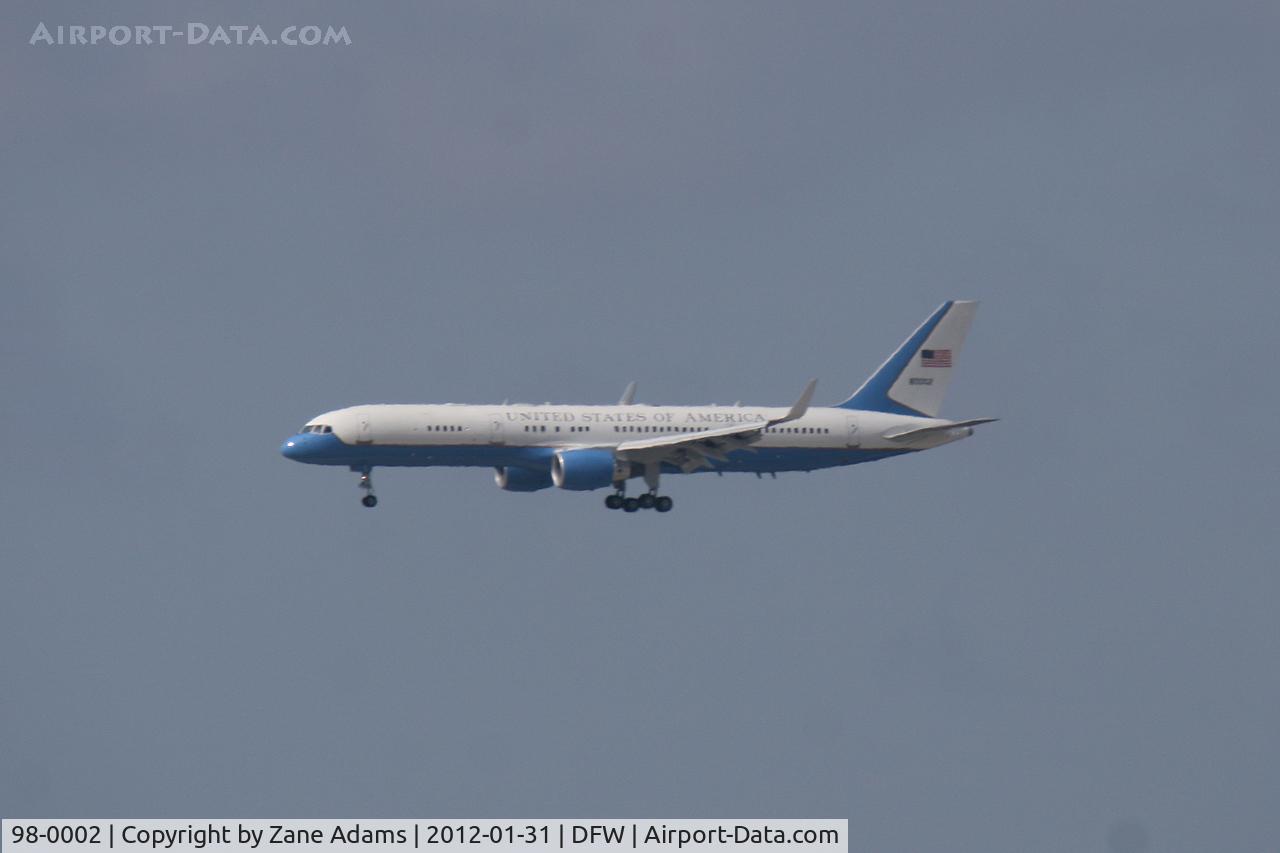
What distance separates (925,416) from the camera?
146m

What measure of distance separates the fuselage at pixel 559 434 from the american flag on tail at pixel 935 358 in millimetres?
3840

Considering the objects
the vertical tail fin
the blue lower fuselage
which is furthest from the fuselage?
the vertical tail fin

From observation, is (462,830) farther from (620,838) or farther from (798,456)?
(798,456)

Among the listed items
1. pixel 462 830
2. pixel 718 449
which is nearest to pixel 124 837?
pixel 462 830

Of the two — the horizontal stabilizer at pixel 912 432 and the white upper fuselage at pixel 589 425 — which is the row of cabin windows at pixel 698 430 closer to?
the white upper fuselage at pixel 589 425

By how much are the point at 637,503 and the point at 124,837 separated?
4330 centimetres

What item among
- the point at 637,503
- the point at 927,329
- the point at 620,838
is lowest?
the point at 620,838

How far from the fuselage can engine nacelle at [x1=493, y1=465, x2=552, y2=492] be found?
4.38 ft

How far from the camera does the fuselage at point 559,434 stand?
13462 cm

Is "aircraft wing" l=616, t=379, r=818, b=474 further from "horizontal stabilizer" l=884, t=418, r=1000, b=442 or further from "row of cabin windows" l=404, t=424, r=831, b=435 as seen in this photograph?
"horizontal stabilizer" l=884, t=418, r=1000, b=442

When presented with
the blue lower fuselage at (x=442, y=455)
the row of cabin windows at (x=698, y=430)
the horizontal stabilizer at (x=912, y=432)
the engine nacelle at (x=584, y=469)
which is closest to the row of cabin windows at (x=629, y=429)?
the row of cabin windows at (x=698, y=430)

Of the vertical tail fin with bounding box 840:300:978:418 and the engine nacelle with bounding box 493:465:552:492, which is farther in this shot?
the vertical tail fin with bounding box 840:300:978:418

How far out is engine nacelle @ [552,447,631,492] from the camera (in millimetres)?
135125

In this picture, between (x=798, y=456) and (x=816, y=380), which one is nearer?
(x=816, y=380)
